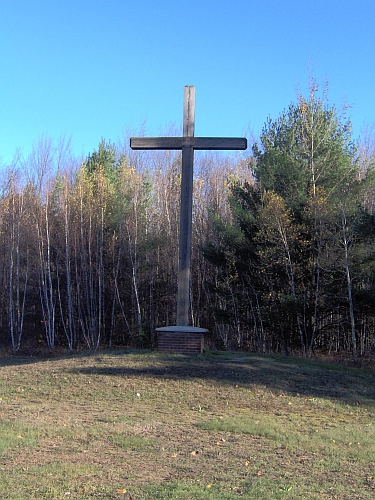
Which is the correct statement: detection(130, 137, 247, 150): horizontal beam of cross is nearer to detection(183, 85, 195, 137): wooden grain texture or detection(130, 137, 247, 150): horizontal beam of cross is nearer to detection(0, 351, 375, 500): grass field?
detection(183, 85, 195, 137): wooden grain texture

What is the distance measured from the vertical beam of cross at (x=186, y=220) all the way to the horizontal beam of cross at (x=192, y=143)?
122 millimetres

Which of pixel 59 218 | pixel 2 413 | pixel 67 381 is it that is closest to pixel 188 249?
pixel 67 381

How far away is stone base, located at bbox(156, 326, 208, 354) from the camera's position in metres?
10.5

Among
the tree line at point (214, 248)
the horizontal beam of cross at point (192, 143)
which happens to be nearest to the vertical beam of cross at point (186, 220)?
the horizontal beam of cross at point (192, 143)

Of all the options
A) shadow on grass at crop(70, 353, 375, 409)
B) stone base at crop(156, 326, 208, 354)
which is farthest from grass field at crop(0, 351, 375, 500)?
stone base at crop(156, 326, 208, 354)

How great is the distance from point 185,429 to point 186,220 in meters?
5.37

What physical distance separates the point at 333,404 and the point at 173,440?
3.16 meters

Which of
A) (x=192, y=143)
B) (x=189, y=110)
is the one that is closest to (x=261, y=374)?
(x=192, y=143)

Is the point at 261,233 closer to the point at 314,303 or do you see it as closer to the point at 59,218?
the point at 314,303

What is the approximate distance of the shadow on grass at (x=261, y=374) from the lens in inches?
337

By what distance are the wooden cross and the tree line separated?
230 inches

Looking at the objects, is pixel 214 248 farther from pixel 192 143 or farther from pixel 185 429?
pixel 185 429

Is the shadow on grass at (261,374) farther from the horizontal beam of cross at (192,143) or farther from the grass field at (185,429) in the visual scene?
the horizontal beam of cross at (192,143)

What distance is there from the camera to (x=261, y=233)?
17203 millimetres
